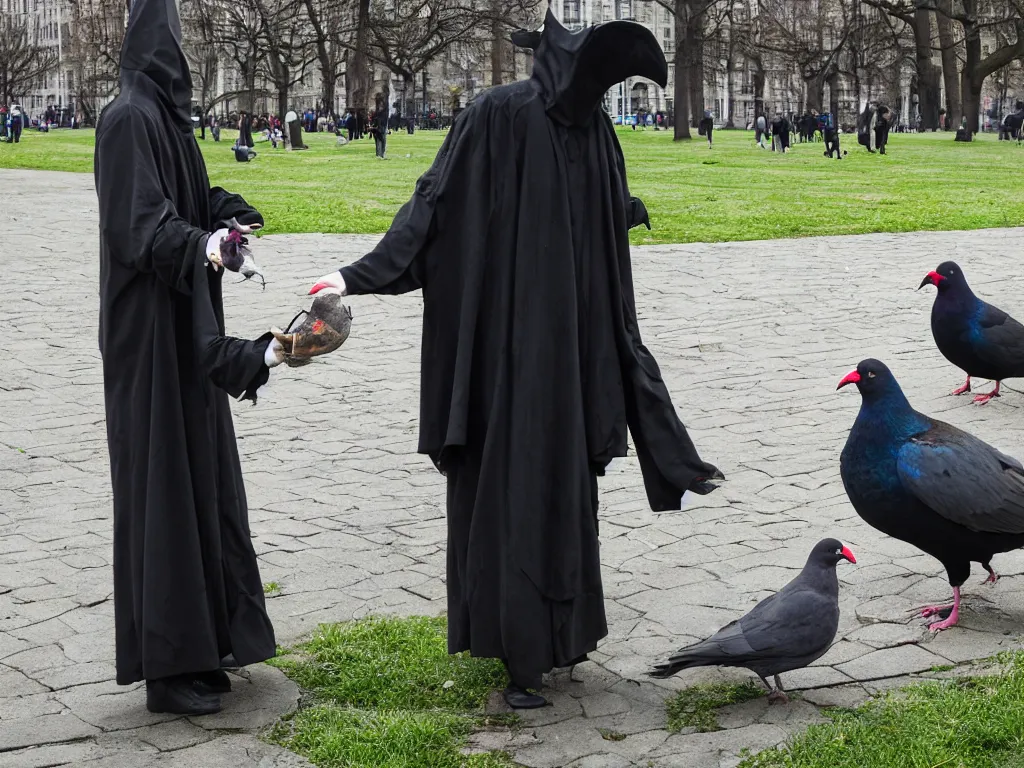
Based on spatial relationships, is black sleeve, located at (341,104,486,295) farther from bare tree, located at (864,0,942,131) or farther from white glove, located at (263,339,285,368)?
bare tree, located at (864,0,942,131)

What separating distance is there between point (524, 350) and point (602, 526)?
8.30 ft

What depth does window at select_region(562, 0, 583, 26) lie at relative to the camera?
177 inches

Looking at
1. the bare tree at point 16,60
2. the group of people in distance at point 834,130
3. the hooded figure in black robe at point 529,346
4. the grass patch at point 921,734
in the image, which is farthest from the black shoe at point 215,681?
the bare tree at point 16,60

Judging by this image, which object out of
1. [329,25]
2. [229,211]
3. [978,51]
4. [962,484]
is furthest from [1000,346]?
[978,51]

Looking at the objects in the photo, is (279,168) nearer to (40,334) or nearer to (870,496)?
(40,334)

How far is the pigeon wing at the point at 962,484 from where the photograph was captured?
5.00m

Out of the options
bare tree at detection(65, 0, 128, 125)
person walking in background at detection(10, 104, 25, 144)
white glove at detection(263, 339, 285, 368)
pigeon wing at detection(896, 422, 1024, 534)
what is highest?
bare tree at detection(65, 0, 128, 125)

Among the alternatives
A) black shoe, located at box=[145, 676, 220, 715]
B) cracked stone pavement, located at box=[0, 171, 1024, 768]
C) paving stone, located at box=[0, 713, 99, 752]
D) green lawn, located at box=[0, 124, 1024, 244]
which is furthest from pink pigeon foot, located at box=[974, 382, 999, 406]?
green lawn, located at box=[0, 124, 1024, 244]

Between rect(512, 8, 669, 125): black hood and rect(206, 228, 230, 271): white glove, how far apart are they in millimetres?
1117

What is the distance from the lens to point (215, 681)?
14.7 feet

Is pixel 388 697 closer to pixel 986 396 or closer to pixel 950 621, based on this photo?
pixel 950 621

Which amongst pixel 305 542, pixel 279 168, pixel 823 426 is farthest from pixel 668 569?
pixel 279 168

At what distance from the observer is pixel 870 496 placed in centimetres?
512

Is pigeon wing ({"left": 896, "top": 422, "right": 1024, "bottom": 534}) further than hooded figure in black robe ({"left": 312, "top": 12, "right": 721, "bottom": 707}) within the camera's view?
Yes
